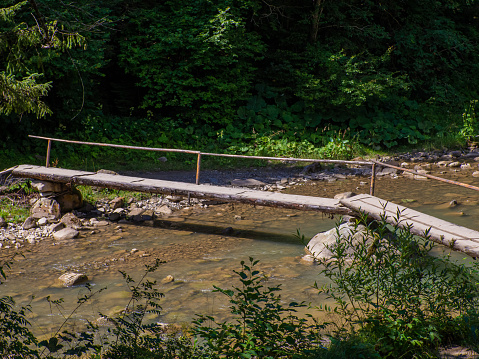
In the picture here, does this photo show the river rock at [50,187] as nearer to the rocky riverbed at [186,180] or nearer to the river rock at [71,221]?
the rocky riverbed at [186,180]

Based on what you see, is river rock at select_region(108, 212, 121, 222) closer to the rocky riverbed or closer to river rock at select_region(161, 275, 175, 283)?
the rocky riverbed

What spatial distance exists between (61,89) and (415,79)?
43.3ft

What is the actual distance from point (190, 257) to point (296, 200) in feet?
6.24

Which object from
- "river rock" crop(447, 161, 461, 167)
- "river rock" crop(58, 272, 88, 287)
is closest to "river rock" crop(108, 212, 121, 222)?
"river rock" crop(58, 272, 88, 287)

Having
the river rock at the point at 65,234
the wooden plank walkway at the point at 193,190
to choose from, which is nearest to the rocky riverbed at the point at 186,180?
the river rock at the point at 65,234

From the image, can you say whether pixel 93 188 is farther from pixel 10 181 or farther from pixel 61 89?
pixel 61 89

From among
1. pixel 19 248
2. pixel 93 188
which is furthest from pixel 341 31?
pixel 19 248

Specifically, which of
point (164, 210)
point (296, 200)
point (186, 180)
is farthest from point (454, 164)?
point (164, 210)

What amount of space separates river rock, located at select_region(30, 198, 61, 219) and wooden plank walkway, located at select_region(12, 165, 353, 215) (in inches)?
16.3

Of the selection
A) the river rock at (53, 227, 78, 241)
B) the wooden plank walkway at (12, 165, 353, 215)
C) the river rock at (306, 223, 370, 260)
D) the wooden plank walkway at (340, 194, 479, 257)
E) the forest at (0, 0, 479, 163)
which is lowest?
the river rock at (53, 227, 78, 241)

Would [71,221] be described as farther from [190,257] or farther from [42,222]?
[190,257]

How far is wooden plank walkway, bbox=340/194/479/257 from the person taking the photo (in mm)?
5242

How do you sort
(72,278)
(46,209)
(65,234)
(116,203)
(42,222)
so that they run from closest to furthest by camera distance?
(72,278) < (65,234) < (42,222) < (46,209) < (116,203)

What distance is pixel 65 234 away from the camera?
314 inches
